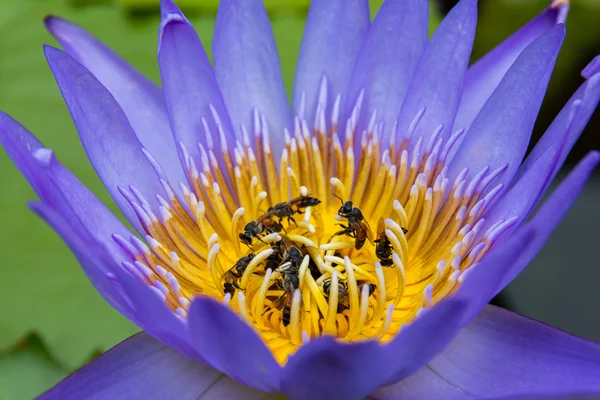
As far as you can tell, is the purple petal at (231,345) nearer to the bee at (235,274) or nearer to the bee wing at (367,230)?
the bee at (235,274)

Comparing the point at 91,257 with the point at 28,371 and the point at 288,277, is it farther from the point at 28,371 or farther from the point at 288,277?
the point at 28,371

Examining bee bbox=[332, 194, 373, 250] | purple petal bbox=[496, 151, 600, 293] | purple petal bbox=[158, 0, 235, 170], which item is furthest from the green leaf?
purple petal bbox=[496, 151, 600, 293]

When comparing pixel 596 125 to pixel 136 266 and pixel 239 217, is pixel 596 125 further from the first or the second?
pixel 136 266

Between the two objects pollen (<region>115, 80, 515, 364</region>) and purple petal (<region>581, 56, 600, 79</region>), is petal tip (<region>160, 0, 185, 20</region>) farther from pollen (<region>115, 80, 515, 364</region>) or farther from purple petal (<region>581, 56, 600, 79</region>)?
purple petal (<region>581, 56, 600, 79</region>)

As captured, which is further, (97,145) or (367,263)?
(367,263)

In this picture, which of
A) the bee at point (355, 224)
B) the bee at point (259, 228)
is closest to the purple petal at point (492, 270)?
the bee at point (355, 224)

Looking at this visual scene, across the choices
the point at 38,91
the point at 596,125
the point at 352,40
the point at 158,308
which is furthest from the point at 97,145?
the point at 596,125
